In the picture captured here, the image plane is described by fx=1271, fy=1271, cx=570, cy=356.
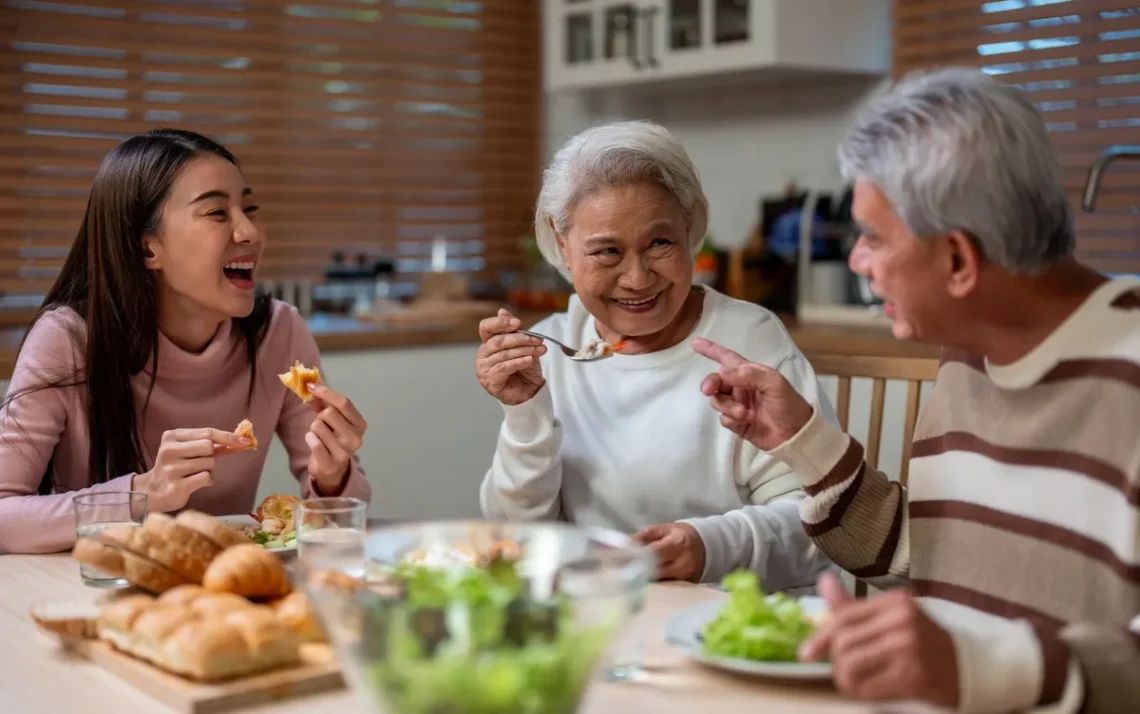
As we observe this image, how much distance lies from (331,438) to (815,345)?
1.63 meters

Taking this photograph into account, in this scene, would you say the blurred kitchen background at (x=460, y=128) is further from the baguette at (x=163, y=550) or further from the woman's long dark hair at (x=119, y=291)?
the baguette at (x=163, y=550)

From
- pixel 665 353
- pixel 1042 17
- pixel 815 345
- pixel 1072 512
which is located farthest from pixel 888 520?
pixel 1042 17

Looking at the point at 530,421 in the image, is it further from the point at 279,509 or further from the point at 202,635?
the point at 202,635

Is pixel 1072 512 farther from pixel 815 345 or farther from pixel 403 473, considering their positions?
pixel 403 473

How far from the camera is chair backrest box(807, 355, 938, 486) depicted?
199 cm

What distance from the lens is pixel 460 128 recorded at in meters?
4.41

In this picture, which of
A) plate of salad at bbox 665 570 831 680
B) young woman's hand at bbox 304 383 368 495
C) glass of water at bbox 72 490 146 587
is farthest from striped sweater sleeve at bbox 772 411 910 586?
glass of water at bbox 72 490 146 587

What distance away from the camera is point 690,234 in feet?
6.76

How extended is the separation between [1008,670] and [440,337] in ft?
8.92

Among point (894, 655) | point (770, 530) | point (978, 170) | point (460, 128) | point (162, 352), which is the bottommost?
point (770, 530)

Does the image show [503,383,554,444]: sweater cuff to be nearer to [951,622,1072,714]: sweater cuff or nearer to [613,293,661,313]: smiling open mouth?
[613,293,661,313]: smiling open mouth

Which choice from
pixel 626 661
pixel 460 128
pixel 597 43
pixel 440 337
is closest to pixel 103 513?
pixel 626 661

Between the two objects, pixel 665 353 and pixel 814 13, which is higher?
pixel 814 13

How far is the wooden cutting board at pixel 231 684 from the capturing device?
3.59 ft
